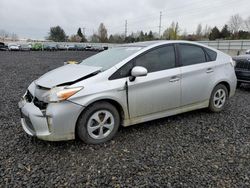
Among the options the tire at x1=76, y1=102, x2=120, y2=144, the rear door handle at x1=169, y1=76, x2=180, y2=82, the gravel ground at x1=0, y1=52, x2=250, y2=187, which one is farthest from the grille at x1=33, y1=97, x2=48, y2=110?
the rear door handle at x1=169, y1=76, x2=180, y2=82

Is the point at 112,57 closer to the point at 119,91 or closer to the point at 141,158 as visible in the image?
the point at 119,91

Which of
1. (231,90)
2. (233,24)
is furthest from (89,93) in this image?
(233,24)

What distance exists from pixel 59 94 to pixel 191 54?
251cm

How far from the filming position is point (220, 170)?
246cm

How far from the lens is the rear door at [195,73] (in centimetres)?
369

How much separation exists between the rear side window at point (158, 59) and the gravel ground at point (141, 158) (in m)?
1.01

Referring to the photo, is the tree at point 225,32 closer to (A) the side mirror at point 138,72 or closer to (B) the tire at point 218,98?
(B) the tire at point 218,98

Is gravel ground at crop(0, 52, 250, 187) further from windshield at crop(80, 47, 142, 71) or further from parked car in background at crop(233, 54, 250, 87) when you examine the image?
parked car in background at crop(233, 54, 250, 87)

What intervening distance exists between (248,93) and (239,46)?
82.6ft

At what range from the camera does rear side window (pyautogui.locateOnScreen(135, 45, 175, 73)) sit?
335 cm

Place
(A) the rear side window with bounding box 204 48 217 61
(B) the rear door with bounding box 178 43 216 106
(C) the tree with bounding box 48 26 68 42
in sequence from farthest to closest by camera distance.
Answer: (C) the tree with bounding box 48 26 68 42 → (A) the rear side window with bounding box 204 48 217 61 → (B) the rear door with bounding box 178 43 216 106

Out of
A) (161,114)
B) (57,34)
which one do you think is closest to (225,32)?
(57,34)

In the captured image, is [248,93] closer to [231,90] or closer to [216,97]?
[231,90]

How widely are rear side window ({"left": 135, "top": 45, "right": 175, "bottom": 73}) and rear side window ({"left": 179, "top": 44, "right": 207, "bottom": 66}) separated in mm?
224
